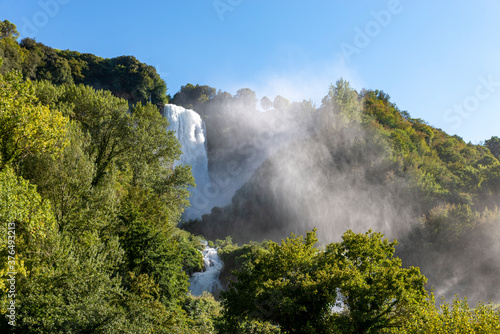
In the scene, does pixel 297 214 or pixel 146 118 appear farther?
pixel 297 214

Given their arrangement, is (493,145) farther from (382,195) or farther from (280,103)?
(280,103)

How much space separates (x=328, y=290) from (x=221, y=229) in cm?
4721

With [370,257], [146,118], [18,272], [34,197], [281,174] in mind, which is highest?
[281,174]

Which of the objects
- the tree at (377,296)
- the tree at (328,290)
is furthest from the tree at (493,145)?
the tree at (377,296)

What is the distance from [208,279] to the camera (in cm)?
3878

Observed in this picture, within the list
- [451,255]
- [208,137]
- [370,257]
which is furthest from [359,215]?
[208,137]

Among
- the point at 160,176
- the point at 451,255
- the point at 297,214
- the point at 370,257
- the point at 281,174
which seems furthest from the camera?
the point at 281,174

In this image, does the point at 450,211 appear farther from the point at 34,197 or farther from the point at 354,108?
the point at 34,197

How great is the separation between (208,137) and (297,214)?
39853 mm

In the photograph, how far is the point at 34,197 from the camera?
13242 mm

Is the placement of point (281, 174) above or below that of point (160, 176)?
above

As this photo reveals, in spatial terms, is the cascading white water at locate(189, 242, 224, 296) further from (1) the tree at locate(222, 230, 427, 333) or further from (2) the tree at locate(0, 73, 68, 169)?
(2) the tree at locate(0, 73, 68, 169)

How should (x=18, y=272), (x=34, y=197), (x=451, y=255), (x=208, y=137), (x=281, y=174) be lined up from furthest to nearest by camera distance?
(x=208, y=137), (x=281, y=174), (x=451, y=255), (x=34, y=197), (x=18, y=272)

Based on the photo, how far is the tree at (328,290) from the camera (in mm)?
13875
